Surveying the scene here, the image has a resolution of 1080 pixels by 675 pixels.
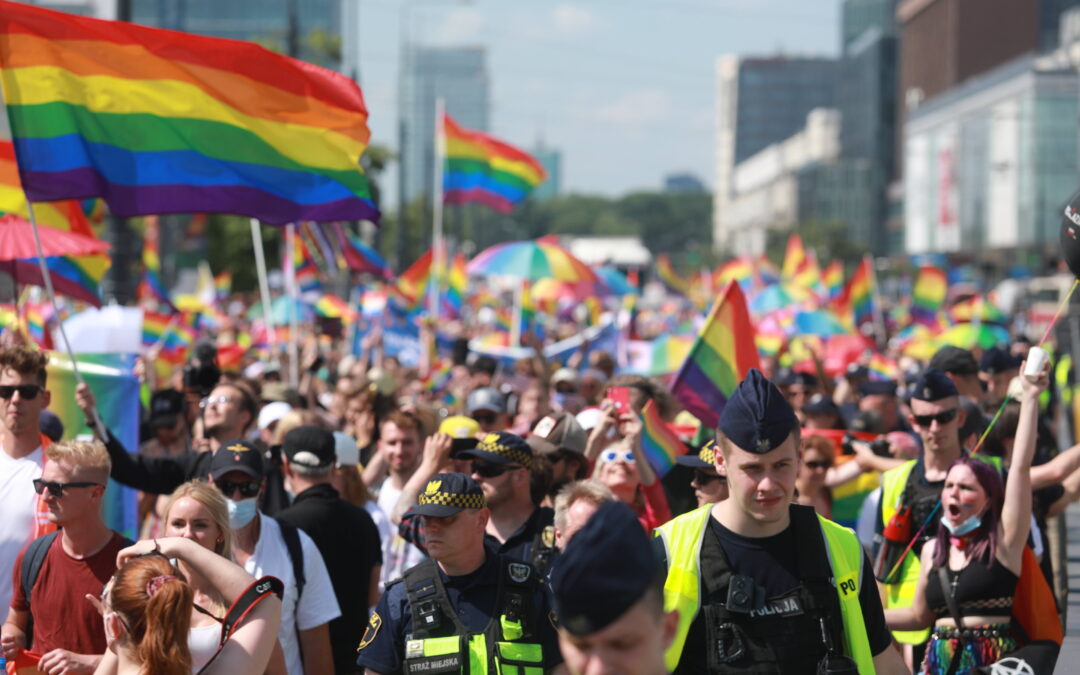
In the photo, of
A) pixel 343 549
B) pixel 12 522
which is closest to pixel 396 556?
pixel 343 549

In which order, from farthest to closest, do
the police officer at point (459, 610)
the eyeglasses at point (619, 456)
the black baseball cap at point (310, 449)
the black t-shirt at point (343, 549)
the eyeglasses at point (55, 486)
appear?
the eyeglasses at point (619, 456), the black baseball cap at point (310, 449), the black t-shirt at point (343, 549), the eyeglasses at point (55, 486), the police officer at point (459, 610)

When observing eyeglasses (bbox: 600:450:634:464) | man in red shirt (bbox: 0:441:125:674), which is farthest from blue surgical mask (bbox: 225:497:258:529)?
eyeglasses (bbox: 600:450:634:464)

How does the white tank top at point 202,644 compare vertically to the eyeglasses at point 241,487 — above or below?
below

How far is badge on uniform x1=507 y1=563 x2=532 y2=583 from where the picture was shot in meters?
4.78

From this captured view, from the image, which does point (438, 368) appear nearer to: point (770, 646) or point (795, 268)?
point (795, 268)

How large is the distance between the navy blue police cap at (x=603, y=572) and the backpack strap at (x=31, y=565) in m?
3.05

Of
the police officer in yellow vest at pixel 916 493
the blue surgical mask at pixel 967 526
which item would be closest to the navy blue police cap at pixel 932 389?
the police officer in yellow vest at pixel 916 493

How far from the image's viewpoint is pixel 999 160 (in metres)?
84.1

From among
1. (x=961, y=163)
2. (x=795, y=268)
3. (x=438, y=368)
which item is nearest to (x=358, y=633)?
(x=438, y=368)

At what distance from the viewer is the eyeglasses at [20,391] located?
6418mm

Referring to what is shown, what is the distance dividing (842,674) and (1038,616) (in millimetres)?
1868

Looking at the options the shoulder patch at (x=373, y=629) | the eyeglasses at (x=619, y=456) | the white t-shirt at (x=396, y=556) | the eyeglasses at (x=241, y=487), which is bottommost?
the white t-shirt at (x=396, y=556)

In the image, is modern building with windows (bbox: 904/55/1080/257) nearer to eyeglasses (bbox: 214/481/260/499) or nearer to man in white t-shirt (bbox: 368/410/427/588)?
man in white t-shirt (bbox: 368/410/427/588)

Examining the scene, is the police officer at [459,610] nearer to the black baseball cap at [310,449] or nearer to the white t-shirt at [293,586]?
the white t-shirt at [293,586]
